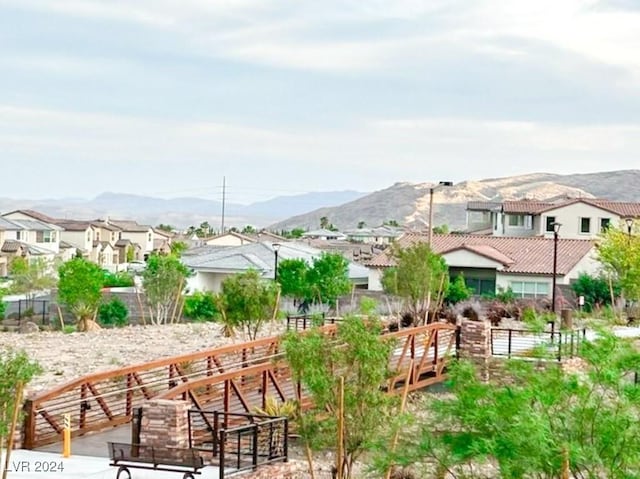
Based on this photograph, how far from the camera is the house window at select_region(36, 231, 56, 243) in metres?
91.0

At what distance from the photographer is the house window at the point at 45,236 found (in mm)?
90994

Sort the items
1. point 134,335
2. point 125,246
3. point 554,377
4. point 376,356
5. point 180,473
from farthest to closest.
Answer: point 125,246, point 134,335, point 376,356, point 180,473, point 554,377

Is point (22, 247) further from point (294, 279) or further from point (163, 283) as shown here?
point (294, 279)

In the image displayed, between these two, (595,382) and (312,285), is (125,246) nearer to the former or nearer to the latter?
(312,285)

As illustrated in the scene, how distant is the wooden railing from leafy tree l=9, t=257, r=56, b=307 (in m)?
43.1

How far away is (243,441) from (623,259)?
97.1 ft

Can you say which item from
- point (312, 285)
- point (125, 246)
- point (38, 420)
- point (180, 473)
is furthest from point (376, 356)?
point (125, 246)

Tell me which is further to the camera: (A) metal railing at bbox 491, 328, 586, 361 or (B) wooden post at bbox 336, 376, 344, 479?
(A) metal railing at bbox 491, 328, 586, 361

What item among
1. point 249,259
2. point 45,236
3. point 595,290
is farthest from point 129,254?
point 595,290

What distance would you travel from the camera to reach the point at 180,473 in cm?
1680

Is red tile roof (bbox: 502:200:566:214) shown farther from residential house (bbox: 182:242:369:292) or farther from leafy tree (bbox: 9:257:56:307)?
leafy tree (bbox: 9:257:56:307)

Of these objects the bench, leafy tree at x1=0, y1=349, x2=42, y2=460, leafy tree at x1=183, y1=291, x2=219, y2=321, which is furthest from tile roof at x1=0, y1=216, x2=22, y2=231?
leafy tree at x1=0, y1=349, x2=42, y2=460

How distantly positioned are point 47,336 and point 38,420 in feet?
69.8

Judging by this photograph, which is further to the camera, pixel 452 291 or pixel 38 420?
pixel 452 291
